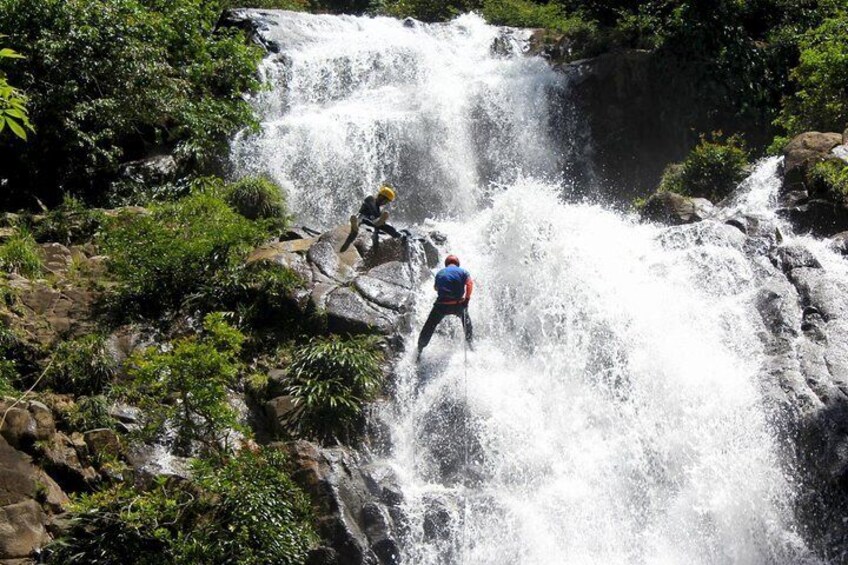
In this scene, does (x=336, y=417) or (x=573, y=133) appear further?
(x=573, y=133)

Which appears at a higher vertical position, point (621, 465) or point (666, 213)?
point (666, 213)

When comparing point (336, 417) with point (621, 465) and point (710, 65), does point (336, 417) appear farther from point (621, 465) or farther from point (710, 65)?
point (710, 65)

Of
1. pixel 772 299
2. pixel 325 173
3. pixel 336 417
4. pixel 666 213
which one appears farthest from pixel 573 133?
pixel 336 417

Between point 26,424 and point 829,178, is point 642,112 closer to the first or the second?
point 829,178

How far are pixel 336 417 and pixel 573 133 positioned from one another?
38.9ft

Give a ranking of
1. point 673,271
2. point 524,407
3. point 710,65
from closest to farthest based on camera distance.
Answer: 1. point 524,407
2. point 673,271
3. point 710,65

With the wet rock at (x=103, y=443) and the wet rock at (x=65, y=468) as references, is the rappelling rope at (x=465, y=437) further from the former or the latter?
the wet rock at (x=65, y=468)

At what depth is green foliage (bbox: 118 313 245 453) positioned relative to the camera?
9523 mm

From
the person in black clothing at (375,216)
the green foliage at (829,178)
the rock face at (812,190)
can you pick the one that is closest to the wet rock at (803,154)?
the rock face at (812,190)

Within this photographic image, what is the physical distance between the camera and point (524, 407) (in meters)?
11.3

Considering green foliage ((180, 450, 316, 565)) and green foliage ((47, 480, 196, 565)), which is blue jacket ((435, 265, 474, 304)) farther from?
green foliage ((47, 480, 196, 565))

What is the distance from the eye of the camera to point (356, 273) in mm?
12945

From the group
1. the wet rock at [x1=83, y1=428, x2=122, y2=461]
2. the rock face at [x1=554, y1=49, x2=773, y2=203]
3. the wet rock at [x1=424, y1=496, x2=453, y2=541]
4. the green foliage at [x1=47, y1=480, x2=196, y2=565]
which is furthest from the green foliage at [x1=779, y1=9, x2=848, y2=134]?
the wet rock at [x1=83, y1=428, x2=122, y2=461]

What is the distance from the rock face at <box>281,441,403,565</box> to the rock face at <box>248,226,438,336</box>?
2455mm
